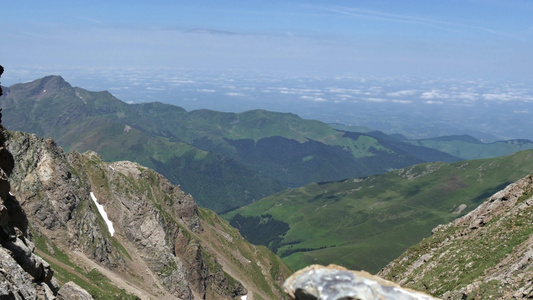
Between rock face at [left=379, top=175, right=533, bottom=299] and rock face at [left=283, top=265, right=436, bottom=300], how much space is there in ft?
65.2

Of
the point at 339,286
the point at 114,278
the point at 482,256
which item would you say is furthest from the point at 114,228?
the point at 339,286

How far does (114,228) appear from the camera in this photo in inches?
5679

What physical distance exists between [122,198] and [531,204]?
442 feet

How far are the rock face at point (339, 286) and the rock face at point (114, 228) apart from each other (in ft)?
297

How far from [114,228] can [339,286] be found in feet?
474

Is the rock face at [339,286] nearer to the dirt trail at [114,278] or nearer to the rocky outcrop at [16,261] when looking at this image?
the rocky outcrop at [16,261]

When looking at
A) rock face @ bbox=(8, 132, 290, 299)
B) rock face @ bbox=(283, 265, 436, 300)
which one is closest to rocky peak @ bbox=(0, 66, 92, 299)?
rock face @ bbox=(283, 265, 436, 300)

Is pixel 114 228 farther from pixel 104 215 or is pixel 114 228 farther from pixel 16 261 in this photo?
pixel 16 261

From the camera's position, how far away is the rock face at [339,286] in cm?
1361

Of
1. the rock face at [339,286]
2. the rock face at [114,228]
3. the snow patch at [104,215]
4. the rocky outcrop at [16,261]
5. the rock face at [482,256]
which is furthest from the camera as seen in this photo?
the snow patch at [104,215]

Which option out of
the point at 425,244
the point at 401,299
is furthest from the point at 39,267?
the point at 425,244

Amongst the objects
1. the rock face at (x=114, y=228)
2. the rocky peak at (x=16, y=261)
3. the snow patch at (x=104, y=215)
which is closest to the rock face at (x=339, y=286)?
the rocky peak at (x=16, y=261)

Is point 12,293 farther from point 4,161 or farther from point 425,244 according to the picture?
point 425,244

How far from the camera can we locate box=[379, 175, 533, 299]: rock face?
33.3 m
